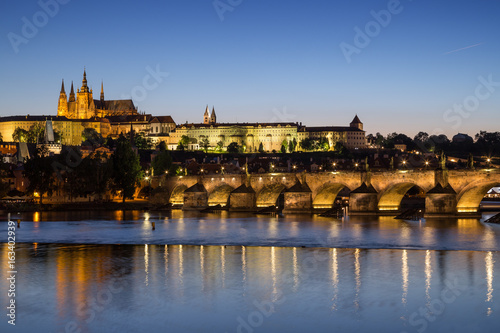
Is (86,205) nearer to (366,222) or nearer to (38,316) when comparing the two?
(366,222)

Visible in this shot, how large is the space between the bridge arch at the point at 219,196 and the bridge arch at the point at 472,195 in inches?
1110

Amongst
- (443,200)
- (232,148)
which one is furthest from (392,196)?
(232,148)

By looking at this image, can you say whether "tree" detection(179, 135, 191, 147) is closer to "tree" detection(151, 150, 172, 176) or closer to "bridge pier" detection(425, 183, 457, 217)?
"tree" detection(151, 150, 172, 176)

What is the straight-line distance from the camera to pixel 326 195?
2643 inches

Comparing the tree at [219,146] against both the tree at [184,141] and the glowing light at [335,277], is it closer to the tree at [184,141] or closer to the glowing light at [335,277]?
the tree at [184,141]

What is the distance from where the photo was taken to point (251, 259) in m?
34.8

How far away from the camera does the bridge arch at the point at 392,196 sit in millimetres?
59062

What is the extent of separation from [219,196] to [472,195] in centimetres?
3094

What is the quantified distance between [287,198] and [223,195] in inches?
496

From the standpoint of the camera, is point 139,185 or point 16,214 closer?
point 16,214

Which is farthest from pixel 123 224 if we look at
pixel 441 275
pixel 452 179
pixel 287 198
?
pixel 441 275

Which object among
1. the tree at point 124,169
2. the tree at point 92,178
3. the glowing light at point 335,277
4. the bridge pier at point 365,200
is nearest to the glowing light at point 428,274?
the glowing light at point 335,277

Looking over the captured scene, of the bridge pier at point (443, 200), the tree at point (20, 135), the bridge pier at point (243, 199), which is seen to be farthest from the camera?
the tree at point (20, 135)

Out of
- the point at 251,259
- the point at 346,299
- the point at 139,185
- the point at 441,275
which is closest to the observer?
the point at 346,299
